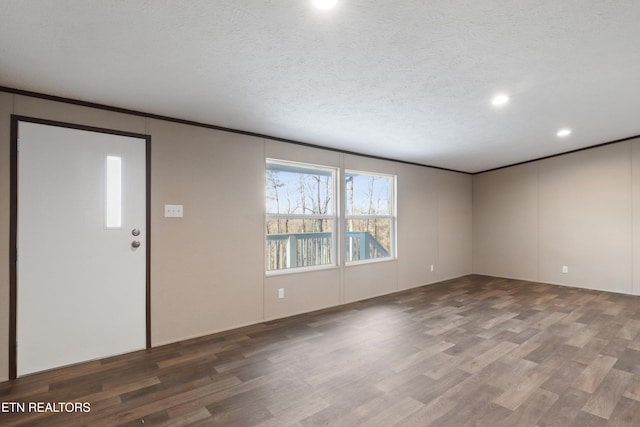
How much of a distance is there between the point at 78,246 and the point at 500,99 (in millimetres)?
4118

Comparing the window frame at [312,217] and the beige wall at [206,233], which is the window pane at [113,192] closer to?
the beige wall at [206,233]

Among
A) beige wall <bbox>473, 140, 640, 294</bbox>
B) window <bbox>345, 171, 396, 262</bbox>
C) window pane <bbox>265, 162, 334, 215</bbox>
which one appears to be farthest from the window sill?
beige wall <bbox>473, 140, 640, 294</bbox>

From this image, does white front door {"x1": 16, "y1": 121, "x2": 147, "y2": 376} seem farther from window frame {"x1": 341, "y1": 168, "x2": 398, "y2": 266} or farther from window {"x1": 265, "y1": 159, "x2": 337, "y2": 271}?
window frame {"x1": 341, "y1": 168, "x2": 398, "y2": 266}

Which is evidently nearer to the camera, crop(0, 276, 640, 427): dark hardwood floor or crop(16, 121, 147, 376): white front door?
crop(0, 276, 640, 427): dark hardwood floor

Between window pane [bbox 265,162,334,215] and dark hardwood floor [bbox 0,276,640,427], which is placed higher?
window pane [bbox 265,162,334,215]

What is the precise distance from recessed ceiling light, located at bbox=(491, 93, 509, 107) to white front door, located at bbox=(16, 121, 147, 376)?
3443mm

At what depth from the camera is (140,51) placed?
2027 millimetres

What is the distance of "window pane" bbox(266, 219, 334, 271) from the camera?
4.10 metres

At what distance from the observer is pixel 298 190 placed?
14.2ft

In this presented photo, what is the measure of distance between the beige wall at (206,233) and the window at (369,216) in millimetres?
326

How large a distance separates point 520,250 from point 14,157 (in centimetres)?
759

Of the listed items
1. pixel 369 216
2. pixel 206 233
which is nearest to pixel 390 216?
pixel 369 216

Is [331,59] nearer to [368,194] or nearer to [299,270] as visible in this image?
[299,270]

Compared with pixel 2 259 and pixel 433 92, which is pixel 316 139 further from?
pixel 2 259
